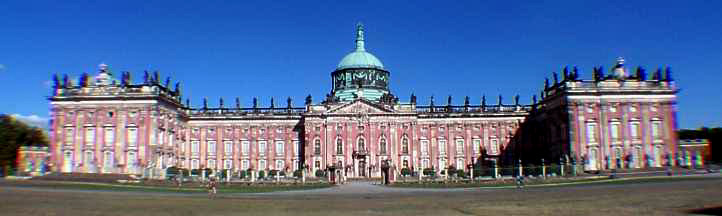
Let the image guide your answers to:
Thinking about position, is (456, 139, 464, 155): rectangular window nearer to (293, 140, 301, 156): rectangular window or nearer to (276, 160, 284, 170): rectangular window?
(293, 140, 301, 156): rectangular window

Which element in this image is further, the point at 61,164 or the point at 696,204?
the point at 61,164

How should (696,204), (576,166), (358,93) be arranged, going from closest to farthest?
(696,204), (576,166), (358,93)

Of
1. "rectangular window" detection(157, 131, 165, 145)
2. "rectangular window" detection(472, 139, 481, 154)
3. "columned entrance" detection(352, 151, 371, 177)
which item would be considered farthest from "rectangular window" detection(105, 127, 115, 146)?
"rectangular window" detection(472, 139, 481, 154)

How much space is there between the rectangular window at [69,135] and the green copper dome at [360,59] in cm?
4099

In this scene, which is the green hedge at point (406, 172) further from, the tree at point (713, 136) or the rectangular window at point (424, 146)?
the tree at point (713, 136)

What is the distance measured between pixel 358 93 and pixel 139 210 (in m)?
67.5

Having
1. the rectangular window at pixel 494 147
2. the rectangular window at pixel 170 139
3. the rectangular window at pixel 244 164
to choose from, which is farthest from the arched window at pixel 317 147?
the rectangular window at pixel 494 147

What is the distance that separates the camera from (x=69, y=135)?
73.9m

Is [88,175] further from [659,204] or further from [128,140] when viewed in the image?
[659,204]

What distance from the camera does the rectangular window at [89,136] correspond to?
73.4 meters

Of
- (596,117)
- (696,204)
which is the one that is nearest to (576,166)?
(596,117)

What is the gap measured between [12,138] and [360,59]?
167 ft

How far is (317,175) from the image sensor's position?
80.7 m

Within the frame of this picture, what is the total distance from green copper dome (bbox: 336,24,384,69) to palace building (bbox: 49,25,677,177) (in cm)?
24
